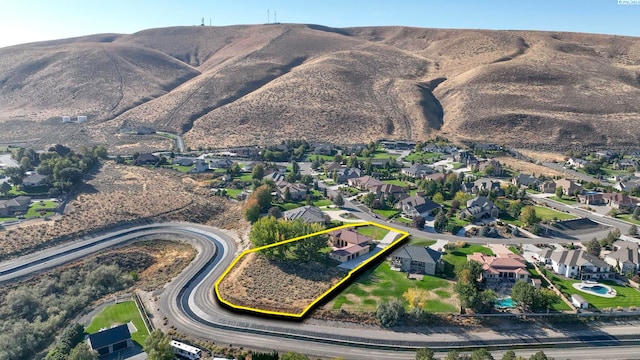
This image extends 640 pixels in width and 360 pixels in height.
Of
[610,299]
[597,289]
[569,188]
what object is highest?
[569,188]

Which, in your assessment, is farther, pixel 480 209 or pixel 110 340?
pixel 480 209

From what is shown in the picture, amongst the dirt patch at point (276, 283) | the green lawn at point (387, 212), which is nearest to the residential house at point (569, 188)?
the green lawn at point (387, 212)

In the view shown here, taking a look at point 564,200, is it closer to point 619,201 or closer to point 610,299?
point 619,201

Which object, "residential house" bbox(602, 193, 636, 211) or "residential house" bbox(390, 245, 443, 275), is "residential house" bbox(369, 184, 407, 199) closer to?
"residential house" bbox(390, 245, 443, 275)

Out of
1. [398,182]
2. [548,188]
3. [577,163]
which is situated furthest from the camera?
[577,163]

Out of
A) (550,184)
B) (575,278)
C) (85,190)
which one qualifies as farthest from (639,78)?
(85,190)

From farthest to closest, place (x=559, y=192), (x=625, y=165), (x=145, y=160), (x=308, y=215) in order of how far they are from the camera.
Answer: (x=625, y=165), (x=145, y=160), (x=559, y=192), (x=308, y=215)

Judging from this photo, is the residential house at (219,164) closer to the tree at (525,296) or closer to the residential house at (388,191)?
the residential house at (388,191)

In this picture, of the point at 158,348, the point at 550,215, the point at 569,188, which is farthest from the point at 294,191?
the point at 569,188
